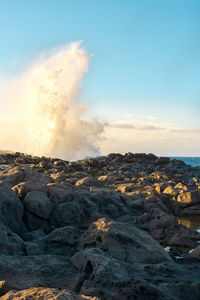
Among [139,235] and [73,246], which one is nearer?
[139,235]

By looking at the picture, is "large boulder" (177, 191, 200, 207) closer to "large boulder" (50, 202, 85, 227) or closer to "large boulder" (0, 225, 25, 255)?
"large boulder" (50, 202, 85, 227)

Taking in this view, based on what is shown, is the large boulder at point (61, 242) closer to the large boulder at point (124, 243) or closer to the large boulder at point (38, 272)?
the large boulder at point (124, 243)

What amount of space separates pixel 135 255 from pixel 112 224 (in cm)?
90

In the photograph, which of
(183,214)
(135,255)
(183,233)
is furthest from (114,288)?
(183,214)

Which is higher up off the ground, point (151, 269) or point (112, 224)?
point (112, 224)

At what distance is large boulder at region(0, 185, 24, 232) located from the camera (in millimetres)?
9281

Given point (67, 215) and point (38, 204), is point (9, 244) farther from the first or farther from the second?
point (67, 215)

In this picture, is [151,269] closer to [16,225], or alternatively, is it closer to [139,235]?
[139,235]

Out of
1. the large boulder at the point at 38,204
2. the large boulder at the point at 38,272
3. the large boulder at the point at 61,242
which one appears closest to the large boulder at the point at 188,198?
the large boulder at the point at 38,204

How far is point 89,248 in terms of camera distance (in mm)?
6402

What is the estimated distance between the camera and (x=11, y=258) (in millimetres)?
5457

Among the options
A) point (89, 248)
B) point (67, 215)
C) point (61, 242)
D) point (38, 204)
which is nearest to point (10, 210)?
point (38, 204)

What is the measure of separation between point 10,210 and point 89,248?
3.98 meters

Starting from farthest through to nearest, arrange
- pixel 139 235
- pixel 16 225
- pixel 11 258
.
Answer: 1. pixel 16 225
2. pixel 139 235
3. pixel 11 258
